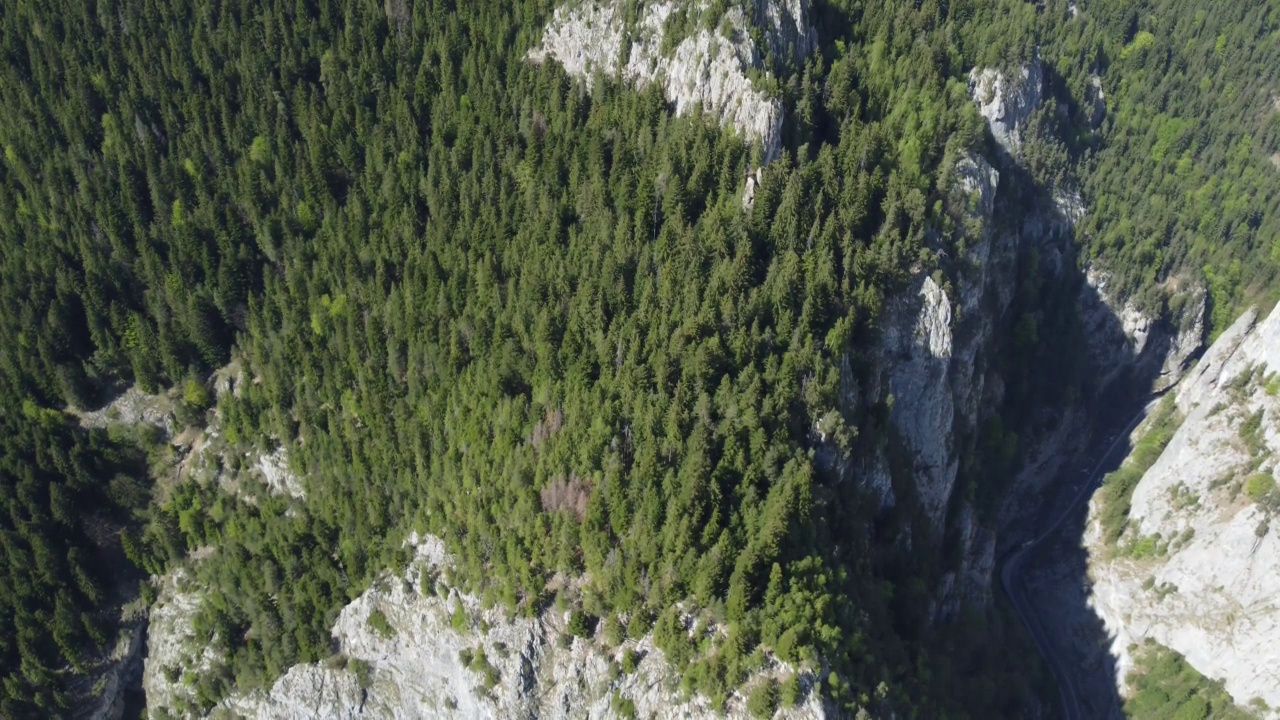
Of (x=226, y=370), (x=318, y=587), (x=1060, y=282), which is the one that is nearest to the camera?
(x=318, y=587)

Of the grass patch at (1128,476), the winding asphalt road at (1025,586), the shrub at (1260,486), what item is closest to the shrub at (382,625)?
the winding asphalt road at (1025,586)

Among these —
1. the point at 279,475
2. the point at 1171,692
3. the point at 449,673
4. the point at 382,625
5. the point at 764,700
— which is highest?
the point at 764,700

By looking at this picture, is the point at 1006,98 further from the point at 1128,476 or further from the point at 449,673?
the point at 449,673

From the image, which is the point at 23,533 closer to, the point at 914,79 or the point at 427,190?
the point at 427,190

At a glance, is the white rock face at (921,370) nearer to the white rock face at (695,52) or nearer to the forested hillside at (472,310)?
the forested hillside at (472,310)

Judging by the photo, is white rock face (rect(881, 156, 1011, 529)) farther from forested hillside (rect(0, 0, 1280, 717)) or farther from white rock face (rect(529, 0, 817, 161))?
white rock face (rect(529, 0, 817, 161))

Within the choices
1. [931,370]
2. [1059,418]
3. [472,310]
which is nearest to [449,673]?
[472,310]

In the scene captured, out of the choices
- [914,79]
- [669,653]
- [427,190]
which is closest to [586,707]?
[669,653]
